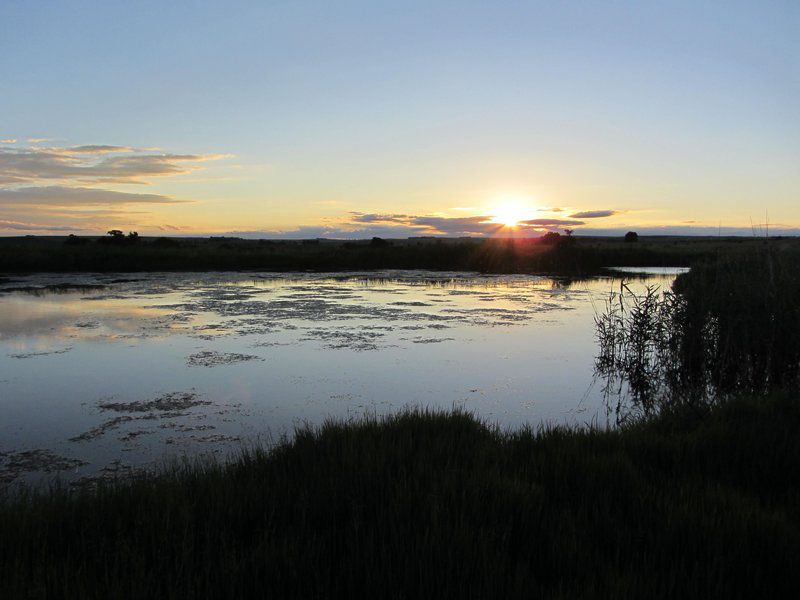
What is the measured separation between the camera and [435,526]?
3381 mm

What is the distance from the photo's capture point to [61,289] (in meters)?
24.3

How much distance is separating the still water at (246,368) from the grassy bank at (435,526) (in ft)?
6.07

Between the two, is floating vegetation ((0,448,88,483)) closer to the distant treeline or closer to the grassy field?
the distant treeline

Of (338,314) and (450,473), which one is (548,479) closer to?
(450,473)

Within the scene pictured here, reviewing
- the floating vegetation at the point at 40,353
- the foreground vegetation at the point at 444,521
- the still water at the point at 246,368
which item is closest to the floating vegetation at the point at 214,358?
the still water at the point at 246,368

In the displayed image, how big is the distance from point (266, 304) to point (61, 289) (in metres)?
11.2

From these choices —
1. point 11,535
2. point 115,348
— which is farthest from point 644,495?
point 115,348

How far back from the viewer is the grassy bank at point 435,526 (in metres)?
2.96

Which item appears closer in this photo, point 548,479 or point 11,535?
point 11,535

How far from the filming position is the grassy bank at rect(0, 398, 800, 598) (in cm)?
296

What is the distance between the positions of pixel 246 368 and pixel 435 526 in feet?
26.1

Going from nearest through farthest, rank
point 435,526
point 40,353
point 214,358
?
point 435,526, point 214,358, point 40,353

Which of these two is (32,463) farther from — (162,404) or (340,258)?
(340,258)

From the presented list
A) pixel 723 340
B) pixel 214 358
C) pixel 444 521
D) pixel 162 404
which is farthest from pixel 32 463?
pixel 723 340
